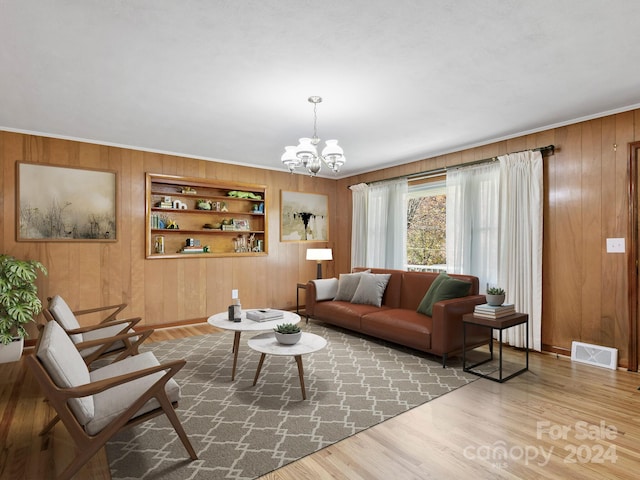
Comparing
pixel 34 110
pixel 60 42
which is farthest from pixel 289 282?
pixel 60 42

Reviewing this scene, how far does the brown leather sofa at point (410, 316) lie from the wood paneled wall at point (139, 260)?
125 centimetres

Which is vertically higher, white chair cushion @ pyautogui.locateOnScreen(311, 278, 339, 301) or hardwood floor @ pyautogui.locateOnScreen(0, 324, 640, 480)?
white chair cushion @ pyautogui.locateOnScreen(311, 278, 339, 301)

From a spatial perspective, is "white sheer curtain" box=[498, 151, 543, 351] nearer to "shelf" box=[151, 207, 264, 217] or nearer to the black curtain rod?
the black curtain rod

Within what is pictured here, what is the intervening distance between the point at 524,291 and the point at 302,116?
10.7ft

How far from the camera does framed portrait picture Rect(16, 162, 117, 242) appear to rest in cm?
424

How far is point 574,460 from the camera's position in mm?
2102

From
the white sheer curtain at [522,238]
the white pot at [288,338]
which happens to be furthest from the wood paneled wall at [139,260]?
the white sheer curtain at [522,238]

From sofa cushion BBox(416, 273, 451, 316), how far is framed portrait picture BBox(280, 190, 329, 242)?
2985mm

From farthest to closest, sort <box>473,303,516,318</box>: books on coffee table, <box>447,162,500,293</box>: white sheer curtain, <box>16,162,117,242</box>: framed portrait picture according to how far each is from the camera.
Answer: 1. <box>447,162,500,293</box>: white sheer curtain
2. <box>16,162,117,242</box>: framed portrait picture
3. <box>473,303,516,318</box>: books on coffee table

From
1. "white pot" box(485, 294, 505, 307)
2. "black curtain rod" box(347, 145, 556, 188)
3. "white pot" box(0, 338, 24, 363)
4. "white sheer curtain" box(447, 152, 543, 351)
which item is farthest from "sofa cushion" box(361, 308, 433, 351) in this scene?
"white pot" box(0, 338, 24, 363)

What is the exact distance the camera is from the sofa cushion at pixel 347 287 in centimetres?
513

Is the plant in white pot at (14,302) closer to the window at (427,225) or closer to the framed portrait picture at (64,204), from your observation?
the framed portrait picture at (64,204)

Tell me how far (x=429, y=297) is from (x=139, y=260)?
3.96 m

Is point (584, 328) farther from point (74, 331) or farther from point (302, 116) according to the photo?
point (74, 331)
